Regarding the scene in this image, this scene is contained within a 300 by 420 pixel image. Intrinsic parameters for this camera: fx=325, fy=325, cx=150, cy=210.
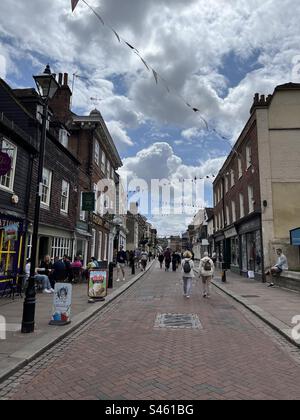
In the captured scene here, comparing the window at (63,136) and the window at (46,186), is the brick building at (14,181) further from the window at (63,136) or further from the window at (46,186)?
the window at (63,136)

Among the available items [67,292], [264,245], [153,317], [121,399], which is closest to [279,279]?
[264,245]

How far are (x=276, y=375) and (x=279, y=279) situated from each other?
40.6 feet

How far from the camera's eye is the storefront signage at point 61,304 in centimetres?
745

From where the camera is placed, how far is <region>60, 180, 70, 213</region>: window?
17656 millimetres

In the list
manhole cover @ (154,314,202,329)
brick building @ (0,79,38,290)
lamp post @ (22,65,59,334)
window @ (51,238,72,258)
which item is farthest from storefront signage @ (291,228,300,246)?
lamp post @ (22,65,59,334)

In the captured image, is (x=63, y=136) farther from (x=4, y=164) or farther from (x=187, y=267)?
(x=187, y=267)

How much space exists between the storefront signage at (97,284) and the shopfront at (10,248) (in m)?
3.02

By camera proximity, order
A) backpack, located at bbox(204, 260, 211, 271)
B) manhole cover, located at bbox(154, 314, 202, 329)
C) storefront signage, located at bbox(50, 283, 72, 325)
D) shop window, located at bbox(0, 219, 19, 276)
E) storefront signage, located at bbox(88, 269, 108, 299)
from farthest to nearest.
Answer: backpack, located at bbox(204, 260, 211, 271) → shop window, located at bbox(0, 219, 19, 276) → storefront signage, located at bbox(88, 269, 108, 299) → manhole cover, located at bbox(154, 314, 202, 329) → storefront signage, located at bbox(50, 283, 72, 325)

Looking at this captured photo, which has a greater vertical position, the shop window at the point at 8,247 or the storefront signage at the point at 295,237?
the storefront signage at the point at 295,237

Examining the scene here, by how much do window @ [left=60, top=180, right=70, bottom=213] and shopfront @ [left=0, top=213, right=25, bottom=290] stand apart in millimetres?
5035

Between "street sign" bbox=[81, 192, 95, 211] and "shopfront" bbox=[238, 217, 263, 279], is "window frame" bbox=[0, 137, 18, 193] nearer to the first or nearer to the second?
"street sign" bbox=[81, 192, 95, 211]

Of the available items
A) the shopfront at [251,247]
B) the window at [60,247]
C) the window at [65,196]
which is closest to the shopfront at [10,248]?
the window at [60,247]

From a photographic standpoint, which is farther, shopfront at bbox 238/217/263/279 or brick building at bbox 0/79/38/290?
shopfront at bbox 238/217/263/279

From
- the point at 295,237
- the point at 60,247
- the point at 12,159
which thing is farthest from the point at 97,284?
the point at 295,237
